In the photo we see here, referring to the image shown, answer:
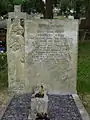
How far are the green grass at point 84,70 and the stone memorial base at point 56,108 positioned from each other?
65.8 inches

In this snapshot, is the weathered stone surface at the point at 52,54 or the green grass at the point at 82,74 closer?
the weathered stone surface at the point at 52,54

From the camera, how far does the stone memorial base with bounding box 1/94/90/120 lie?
8531 millimetres

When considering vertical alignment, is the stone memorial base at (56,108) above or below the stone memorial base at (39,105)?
below

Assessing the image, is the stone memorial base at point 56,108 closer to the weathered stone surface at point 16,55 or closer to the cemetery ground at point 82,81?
the cemetery ground at point 82,81

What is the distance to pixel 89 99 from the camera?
11.1m

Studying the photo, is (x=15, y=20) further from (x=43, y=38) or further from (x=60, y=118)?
(x=60, y=118)

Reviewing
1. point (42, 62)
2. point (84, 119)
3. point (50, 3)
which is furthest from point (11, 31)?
point (50, 3)

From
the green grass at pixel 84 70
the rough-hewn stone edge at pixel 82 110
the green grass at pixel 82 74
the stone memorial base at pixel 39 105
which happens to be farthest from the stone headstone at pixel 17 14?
the stone memorial base at pixel 39 105

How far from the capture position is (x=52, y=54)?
10984 millimetres

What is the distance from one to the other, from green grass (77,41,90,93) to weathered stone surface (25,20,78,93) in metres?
1.10

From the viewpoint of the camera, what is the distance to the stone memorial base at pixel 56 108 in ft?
28.0

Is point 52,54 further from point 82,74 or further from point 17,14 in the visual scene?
point 82,74

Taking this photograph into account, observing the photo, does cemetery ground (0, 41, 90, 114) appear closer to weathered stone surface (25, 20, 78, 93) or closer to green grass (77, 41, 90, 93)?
green grass (77, 41, 90, 93)

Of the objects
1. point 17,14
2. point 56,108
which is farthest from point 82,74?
point 56,108
